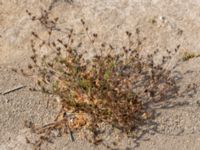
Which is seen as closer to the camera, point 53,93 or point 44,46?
point 53,93

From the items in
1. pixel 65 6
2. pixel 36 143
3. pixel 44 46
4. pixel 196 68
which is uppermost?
pixel 65 6

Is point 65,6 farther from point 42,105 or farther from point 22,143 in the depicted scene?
point 22,143

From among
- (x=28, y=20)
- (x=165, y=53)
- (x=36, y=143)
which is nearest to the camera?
(x=36, y=143)

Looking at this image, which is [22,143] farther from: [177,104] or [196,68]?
[196,68]

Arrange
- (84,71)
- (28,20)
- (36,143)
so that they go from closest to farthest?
(36,143), (84,71), (28,20)

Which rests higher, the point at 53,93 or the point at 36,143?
the point at 53,93

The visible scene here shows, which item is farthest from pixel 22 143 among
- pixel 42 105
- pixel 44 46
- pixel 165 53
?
pixel 165 53
